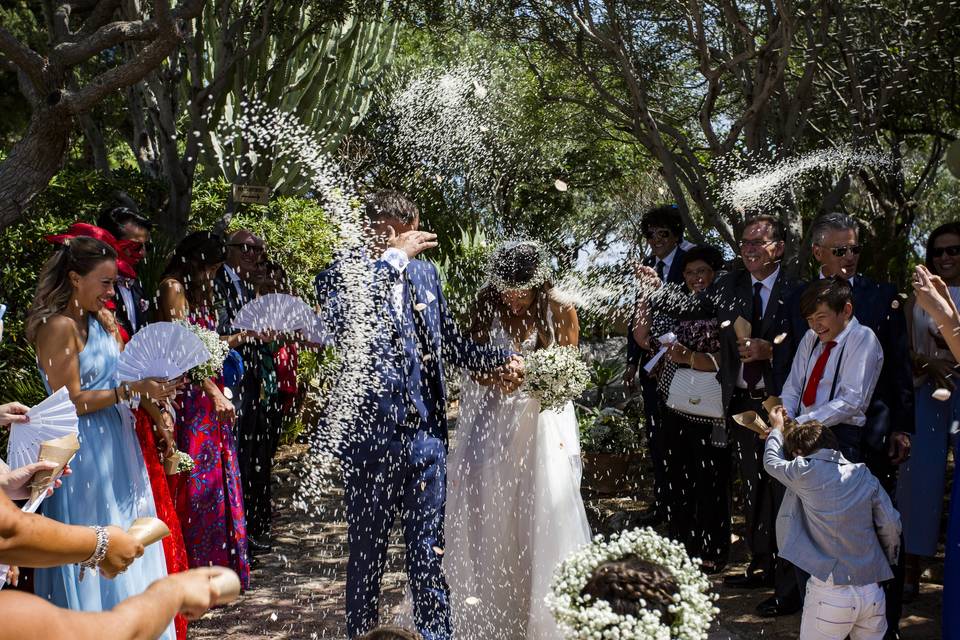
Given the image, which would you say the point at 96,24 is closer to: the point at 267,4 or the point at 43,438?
the point at 267,4

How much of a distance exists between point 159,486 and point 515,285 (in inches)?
80.3

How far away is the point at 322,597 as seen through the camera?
5859 millimetres

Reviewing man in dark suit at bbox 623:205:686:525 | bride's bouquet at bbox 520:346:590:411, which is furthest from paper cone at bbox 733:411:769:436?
man in dark suit at bbox 623:205:686:525

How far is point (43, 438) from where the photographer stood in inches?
152

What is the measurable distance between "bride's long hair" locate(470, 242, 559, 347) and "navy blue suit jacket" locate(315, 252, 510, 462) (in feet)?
1.89

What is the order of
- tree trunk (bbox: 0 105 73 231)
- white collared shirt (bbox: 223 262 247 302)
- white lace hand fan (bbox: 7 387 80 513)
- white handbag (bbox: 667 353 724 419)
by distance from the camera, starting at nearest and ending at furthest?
white lace hand fan (bbox: 7 387 80 513) → white handbag (bbox: 667 353 724 419) → tree trunk (bbox: 0 105 73 231) → white collared shirt (bbox: 223 262 247 302)

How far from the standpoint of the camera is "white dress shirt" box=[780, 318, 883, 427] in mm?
4648

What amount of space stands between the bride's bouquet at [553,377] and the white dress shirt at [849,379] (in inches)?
41.7

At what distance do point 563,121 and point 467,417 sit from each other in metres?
5.99

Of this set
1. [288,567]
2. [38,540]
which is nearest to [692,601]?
[38,540]

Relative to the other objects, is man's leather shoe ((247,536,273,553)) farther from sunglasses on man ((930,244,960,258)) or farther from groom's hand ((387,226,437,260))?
sunglasses on man ((930,244,960,258))

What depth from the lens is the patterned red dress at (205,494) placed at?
5496 millimetres

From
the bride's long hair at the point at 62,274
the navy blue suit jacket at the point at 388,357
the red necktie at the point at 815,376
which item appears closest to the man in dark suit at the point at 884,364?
the red necktie at the point at 815,376

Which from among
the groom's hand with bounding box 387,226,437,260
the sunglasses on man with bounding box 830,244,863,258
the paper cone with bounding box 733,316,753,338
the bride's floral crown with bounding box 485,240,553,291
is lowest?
the paper cone with bounding box 733,316,753,338
